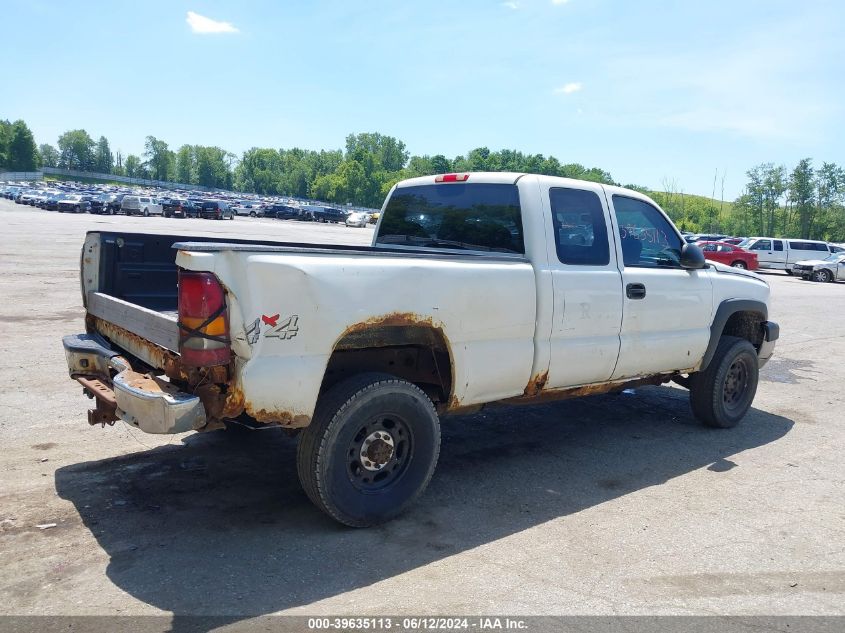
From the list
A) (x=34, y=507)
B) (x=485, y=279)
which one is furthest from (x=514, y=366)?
(x=34, y=507)

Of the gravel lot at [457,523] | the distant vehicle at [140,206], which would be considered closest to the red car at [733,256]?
the gravel lot at [457,523]

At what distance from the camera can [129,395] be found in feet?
11.6

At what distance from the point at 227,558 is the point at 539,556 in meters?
1.68

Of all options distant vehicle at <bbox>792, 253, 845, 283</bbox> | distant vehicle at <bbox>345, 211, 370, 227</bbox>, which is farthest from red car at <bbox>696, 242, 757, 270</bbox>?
distant vehicle at <bbox>345, 211, 370, 227</bbox>

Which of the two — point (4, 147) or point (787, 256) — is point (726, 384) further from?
point (4, 147)

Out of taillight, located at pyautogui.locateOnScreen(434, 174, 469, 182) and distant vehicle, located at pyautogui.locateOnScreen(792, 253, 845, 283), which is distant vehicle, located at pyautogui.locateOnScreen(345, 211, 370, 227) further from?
taillight, located at pyautogui.locateOnScreen(434, 174, 469, 182)

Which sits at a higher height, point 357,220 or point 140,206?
point 357,220

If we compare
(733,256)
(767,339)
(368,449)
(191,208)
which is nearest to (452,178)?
(368,449)

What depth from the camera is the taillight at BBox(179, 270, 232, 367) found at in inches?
131

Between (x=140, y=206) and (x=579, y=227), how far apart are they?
5889cm

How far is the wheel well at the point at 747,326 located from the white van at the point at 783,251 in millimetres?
30231

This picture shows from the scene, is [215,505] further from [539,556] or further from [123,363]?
[539,556]

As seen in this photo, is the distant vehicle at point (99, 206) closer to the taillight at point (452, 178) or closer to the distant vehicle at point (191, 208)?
the distant vehicle at point (191, 208)

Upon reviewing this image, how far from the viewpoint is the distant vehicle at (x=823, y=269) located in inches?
1231
